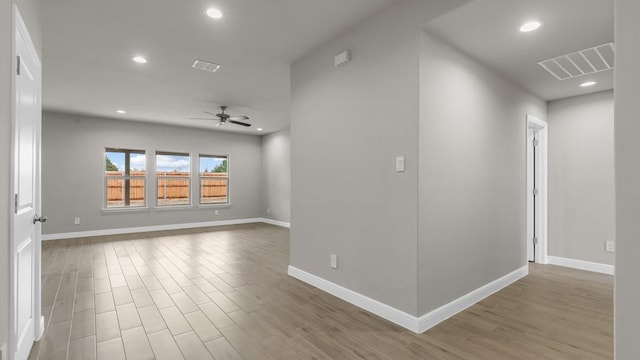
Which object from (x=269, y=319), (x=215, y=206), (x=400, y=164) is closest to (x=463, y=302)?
(x=400, y=164)

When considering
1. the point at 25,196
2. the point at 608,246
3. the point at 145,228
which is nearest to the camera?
the point at 25,196

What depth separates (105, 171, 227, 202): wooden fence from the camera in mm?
7246

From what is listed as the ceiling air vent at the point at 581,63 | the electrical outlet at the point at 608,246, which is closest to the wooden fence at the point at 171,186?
the ceiling air vent at the point at 581,63

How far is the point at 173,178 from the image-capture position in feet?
26.2

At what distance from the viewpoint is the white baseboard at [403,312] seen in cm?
244

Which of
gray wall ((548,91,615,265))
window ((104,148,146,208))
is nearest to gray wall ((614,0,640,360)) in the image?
gray wall ((548,91,615,265))

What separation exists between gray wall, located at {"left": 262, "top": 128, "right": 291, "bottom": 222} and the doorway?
535 cm

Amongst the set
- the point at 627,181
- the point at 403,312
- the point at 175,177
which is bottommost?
the point at 403,312

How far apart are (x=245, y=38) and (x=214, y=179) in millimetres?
6092

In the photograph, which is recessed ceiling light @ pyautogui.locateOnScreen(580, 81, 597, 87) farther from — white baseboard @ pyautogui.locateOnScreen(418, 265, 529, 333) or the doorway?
white baseboard @ pyautogui.locateOnScreen(418, 265, 529, 333)

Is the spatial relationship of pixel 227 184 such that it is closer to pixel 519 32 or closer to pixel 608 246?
pixel 519 32

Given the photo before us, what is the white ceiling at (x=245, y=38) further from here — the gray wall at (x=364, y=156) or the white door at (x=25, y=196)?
the white door at (x=25, y=196)

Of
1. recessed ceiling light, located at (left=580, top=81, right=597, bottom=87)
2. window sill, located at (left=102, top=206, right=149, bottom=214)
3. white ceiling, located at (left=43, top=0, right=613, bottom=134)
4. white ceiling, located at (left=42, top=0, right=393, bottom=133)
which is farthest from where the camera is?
window sill, located at (left=102, top=206, right=149, bottom=214)

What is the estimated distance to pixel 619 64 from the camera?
103 centimetres
